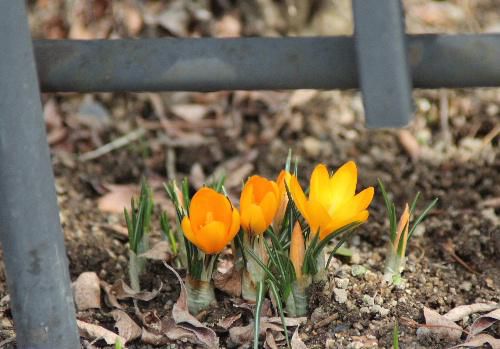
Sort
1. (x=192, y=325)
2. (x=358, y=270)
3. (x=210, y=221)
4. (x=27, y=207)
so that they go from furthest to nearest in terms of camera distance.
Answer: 1. (x=358, y=270)
2. (x=192, y=325)
3. (x=210, y=221)
4. (x=27, y=207)

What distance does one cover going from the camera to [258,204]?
191 centimetres

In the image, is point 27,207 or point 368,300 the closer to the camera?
point 27,207

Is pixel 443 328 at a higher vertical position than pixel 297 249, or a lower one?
lower

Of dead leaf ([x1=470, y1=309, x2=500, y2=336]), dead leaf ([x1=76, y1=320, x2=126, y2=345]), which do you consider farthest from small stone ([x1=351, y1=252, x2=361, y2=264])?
dead leaf ([x1=76, y1=320, x2=126, y2=345])

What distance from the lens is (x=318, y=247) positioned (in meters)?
1.91

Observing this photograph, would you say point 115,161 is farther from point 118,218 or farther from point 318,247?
point 318,247

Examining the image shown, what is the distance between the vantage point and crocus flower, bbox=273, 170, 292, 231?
6.37 feet

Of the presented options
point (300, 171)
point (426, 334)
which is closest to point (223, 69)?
point (426, 334)

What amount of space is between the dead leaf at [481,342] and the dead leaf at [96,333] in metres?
0.73

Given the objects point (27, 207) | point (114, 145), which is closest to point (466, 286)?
point (27, 207)

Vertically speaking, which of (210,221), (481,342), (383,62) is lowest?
(481,342)

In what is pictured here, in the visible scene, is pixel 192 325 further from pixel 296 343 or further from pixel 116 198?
pixel 116 198

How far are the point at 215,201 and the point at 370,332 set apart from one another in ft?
1.43

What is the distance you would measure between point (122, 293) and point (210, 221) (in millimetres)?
381
